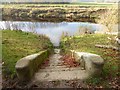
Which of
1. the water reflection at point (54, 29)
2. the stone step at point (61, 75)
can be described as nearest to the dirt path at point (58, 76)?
the stone step at point (61, 75)

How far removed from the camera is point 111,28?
25.5 meters

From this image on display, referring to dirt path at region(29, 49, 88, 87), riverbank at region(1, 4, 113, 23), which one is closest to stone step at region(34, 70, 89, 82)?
dirt path at region(29, 49, 88, 87)

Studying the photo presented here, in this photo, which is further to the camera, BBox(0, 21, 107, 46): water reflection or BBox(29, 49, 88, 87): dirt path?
→ BBox(0, 21, 107, 46): water reflection

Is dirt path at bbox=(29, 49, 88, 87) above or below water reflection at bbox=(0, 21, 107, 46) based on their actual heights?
above

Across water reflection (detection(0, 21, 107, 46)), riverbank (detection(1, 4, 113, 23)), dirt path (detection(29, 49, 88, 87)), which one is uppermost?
dirt path (detection(29, 49, 88, 87))

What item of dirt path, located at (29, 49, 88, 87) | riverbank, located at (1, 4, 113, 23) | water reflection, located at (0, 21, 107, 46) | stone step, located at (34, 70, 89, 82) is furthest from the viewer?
riverbank, located at (1, 4, 113, 23)

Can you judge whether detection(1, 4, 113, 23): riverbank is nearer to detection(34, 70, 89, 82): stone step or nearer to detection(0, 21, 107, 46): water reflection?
detection(0, 21, 107, 46): water reflection

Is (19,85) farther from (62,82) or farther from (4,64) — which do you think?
(4,64)

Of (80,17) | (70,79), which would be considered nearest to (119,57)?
(70,79)

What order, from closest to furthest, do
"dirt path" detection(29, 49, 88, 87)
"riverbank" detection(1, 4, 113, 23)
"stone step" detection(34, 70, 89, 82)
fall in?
"dirt path" detection(29, 49, 88, 87) < "stone step" detection(34, 70, 89, 82) < "riverbank" detection(1, 4, 113, 23)

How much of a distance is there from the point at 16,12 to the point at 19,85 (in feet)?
155

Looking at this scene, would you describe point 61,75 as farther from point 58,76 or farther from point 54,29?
point 54,29

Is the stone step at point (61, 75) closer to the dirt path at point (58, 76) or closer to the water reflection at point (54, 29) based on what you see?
the dirt path at point (58, 76)

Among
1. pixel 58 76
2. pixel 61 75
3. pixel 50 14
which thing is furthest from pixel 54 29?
pixel 58 76
